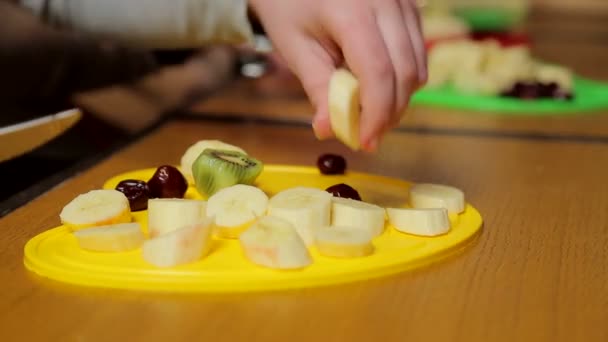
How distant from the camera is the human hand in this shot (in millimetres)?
821

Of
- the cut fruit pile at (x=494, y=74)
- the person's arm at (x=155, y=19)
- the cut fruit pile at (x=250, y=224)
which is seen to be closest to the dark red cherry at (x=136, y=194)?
the cut fruit pile at (x=250, y=224)

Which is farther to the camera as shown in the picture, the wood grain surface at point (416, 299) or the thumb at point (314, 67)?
the thumb at point (314, 67)

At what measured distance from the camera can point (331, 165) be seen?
1024 mm

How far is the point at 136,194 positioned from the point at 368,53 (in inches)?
9.5

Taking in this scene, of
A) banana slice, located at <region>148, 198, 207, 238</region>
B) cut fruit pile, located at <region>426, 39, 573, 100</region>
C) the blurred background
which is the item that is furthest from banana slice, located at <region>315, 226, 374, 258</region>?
cut fruit pile, located at <region>426, 39, 573, 100</region>

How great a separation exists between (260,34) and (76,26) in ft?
1.00

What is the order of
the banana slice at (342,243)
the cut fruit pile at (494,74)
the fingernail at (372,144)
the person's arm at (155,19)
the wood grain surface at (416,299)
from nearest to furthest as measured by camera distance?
the wood grain surface at (416,299) → the banana slice at (342,243) → the fingernail at (372,144) → the person's arm at (155,19) → the cut fruit pile at (494,74)

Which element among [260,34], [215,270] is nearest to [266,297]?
[215,270]

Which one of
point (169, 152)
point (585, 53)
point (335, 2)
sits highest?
point (335, 2)

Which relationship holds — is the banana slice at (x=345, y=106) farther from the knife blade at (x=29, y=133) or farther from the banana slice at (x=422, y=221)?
the knife blade at (x=29, y=133)

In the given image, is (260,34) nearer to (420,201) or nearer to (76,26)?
(76,26)

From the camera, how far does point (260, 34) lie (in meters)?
1.55

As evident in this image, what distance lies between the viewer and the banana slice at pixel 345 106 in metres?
0.82

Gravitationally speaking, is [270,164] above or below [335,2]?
below
